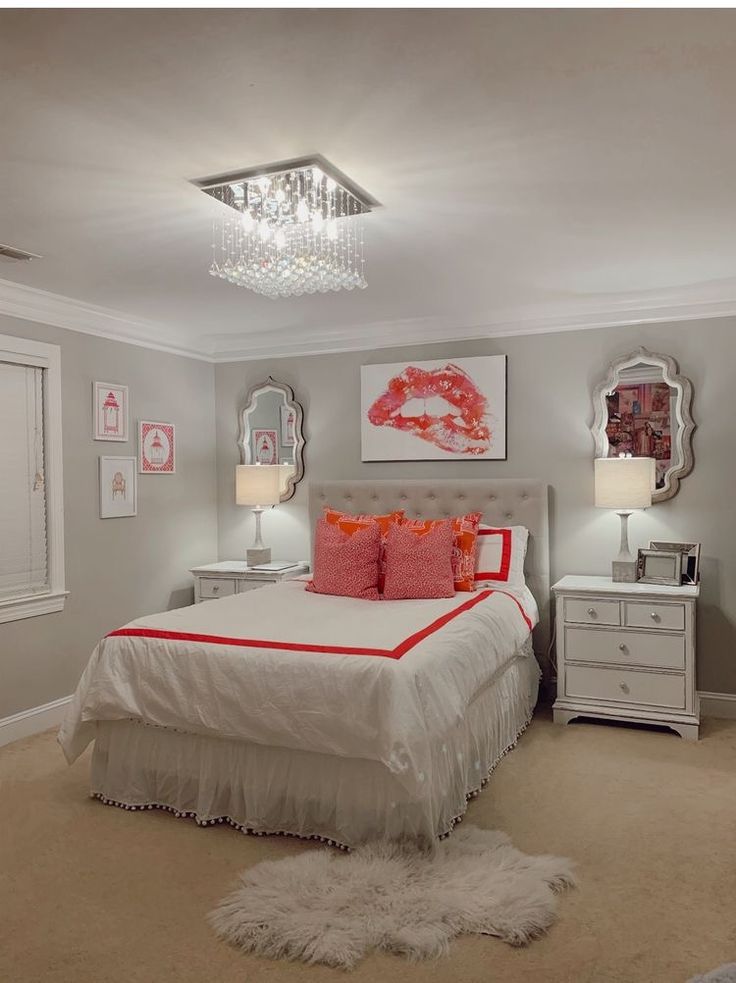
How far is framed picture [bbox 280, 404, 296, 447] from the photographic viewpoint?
217 inches

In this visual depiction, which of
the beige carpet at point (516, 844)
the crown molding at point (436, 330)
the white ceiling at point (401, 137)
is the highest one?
the white ceiling at point (401, 137)

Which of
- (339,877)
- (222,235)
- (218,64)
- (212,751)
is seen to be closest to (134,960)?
(339,877)

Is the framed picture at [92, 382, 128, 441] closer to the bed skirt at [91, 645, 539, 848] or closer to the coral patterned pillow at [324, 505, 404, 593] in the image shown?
the coral patterned pillow at [324, 505, 404, 593]

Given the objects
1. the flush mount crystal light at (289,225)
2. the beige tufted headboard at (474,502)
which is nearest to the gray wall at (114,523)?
the beige tufted headboard at (474,502)

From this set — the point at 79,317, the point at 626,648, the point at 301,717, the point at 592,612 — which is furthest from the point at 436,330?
the point at 301,717

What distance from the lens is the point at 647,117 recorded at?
7.41ft

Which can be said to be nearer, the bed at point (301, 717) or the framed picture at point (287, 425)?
the bed at point (301, 717)

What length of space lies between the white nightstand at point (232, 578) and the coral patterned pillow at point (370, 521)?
52 cm

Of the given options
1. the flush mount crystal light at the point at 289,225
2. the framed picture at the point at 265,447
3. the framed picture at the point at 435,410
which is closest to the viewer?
the flush mount crystal light at the point at 289,225

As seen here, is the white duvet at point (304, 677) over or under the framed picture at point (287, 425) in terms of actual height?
under

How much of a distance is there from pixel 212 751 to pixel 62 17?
8.24ft

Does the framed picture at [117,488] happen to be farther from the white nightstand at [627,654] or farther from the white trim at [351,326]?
the white nightstand at [627,654]

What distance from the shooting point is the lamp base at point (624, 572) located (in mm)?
4316

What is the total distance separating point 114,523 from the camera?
4.80m
